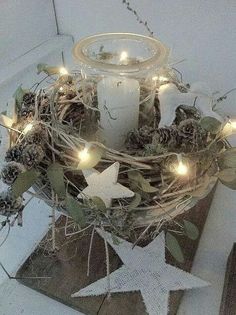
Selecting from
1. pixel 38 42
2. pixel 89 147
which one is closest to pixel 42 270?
pixel 89 147

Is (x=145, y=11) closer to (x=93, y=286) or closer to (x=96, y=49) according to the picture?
(x=96, y=49)

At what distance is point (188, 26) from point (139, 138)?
0.34m

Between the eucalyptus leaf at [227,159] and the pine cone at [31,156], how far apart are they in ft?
0.77

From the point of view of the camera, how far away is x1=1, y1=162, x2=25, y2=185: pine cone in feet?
1.62

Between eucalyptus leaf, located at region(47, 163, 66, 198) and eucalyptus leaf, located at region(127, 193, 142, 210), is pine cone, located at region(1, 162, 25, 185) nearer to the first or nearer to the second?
eucalyptus leaf, located at region(47, 163, 66, 198)

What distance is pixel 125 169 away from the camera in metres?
0.51

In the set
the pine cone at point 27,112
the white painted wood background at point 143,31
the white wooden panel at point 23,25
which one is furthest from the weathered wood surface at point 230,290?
the white wooden panel at point 23,25

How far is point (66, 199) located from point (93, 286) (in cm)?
16

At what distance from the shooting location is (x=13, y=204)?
50cm

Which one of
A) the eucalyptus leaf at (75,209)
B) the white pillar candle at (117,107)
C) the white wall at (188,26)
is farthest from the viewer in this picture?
the white wall at (188,26)

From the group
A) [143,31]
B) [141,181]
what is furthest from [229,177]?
[143,31]

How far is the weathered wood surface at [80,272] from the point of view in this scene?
21.5 inches

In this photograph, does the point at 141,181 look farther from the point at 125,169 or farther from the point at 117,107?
the point at 117,107

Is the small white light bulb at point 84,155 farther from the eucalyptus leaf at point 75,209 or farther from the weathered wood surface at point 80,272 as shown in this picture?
the weathered wood surface at point 80,272
